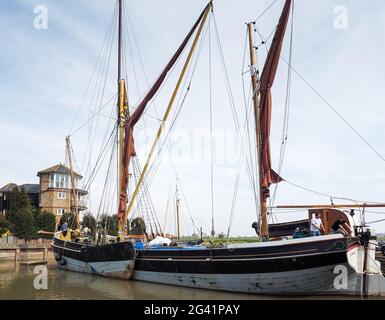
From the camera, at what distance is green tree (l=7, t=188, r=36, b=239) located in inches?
1996

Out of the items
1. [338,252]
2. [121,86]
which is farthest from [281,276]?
[121,86]

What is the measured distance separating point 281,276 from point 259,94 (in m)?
9.76

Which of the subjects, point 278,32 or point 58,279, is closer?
point 278,32

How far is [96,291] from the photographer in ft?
74.8

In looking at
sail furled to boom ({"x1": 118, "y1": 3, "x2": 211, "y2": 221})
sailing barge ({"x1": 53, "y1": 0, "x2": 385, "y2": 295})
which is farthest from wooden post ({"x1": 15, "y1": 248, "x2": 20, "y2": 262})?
sail furled to boom ({"x1": 118, "y1": 3, "x2": 211, "y2": 221})

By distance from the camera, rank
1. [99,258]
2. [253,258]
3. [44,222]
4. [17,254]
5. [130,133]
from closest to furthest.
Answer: [253,258] < [99,258] < [130,133] < [17,254] < [44,222]

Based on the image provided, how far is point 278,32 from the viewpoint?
856 inches

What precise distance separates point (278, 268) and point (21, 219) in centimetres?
4146

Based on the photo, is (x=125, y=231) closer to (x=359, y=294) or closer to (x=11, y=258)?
(x=359, y=294)

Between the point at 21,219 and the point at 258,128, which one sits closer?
the point at 258,128

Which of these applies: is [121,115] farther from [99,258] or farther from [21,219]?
[21,219]

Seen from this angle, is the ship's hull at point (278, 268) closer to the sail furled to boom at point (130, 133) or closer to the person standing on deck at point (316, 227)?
the person standing on deck at point (316, 227)

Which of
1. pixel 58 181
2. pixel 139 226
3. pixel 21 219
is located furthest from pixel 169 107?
pixel 58 181

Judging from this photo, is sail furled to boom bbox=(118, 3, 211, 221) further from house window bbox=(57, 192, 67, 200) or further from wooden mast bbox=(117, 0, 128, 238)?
house window bbox=(57, 192, 67, 200)
